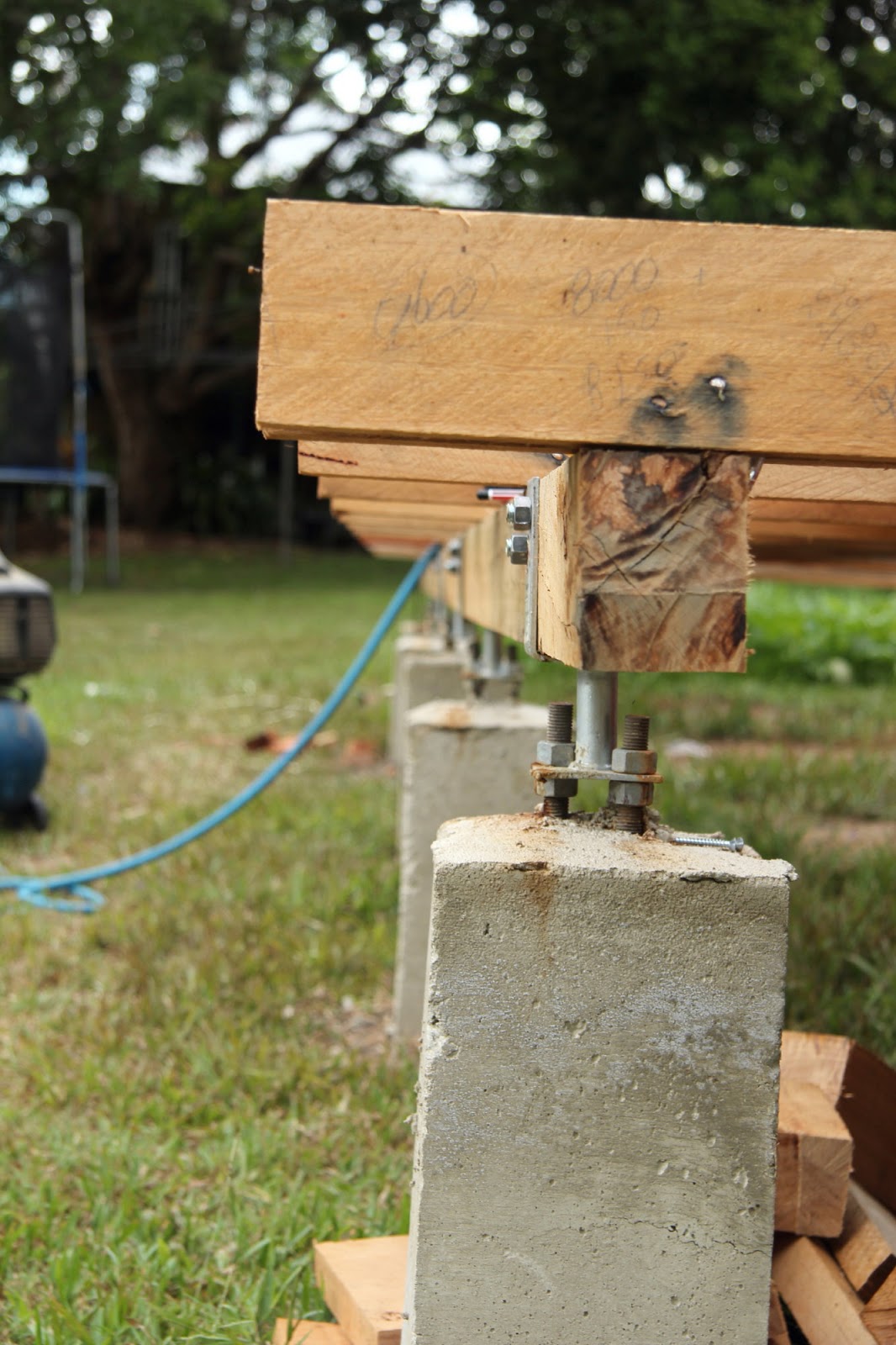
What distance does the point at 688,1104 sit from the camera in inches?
47.3

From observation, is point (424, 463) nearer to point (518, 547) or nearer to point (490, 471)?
point (490, 471)

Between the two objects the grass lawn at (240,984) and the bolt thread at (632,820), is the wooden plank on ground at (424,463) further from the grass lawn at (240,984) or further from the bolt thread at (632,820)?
the grass lawn at (240,984)

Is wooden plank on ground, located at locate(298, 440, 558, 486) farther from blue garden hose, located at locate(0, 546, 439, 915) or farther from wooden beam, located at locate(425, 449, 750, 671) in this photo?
blue garden hose, located at locate(0, 546, 439, 915)

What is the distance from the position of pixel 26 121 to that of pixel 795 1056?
43.2 ft

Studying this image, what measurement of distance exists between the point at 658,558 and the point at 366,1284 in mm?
899

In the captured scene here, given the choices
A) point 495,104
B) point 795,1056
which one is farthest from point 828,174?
point 795,1056

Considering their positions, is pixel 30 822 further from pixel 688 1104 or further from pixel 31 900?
pixel 688 1104

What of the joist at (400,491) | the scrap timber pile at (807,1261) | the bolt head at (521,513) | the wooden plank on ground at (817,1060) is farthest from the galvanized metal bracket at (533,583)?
the wooden plank on ground at (817,1060)

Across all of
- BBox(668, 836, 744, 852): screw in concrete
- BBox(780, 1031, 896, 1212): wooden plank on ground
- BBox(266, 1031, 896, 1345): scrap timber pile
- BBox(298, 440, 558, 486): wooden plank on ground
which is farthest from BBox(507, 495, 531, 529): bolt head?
BBox(780, 1031, 896, 1212): wooden plank on ground

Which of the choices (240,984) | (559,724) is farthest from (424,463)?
(240,984)

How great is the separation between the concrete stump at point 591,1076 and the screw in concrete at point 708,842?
0.30 feet

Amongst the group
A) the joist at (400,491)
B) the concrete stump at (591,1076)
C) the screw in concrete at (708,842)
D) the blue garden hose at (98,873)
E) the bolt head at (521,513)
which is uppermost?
the joist at (400,491)

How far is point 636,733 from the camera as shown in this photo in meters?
1.33

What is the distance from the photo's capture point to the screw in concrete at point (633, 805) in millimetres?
1326
